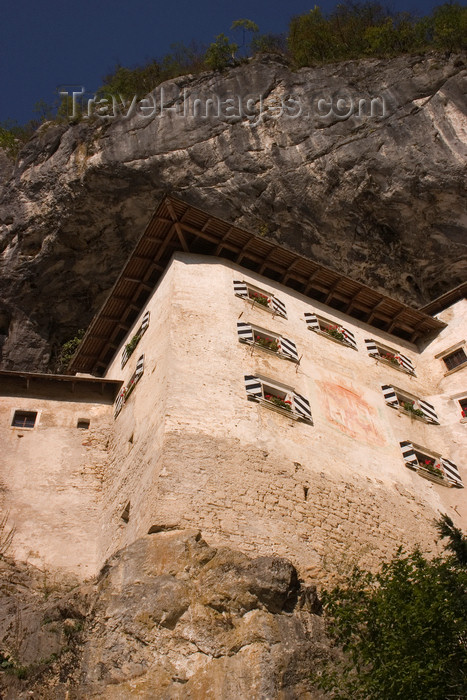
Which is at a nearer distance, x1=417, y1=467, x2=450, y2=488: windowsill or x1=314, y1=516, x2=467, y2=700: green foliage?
x1=314, y1=516, x2=467, y2=700: green foliage

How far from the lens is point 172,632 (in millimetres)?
10156

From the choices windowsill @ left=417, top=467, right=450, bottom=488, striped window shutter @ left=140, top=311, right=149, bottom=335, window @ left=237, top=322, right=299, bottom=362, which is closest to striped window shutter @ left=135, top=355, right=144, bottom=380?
striped window shutter @ left=140, top=311, right=149, bottom=335

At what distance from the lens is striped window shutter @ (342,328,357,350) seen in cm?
1956

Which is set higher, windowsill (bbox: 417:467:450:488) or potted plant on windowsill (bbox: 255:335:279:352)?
potted plant on windowsill (bbox: 255:335:279:352)

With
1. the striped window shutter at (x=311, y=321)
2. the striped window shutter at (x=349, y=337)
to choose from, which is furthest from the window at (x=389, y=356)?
the striped window shutter at (x=311, y=321)

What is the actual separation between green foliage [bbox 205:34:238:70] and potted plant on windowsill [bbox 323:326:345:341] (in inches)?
543

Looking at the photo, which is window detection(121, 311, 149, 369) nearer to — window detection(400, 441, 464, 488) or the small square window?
window detection(400, 441, 464, 488)

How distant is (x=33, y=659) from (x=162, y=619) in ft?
7.17

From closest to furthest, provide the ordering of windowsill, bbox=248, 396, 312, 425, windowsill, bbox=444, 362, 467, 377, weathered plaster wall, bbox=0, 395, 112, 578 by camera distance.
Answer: weathered plaster wall, bbox=0, 395, 112, 578 < windowsill, bbox=248, 396, 312, 425 < windowsill, bbox=444, 362, 467, 377

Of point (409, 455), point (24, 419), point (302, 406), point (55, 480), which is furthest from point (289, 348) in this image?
point (24, 419)

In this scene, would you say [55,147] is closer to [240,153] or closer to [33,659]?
[240,153]

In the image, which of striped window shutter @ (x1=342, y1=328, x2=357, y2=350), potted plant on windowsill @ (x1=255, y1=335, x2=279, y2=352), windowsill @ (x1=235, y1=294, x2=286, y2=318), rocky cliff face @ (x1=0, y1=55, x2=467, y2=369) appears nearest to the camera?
potted plant on windowsill @ (x1=255, y1=335, x2=279, y2=352)

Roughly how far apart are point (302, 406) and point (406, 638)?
6.87 meters

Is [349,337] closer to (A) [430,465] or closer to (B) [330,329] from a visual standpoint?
(B) [330,329]
